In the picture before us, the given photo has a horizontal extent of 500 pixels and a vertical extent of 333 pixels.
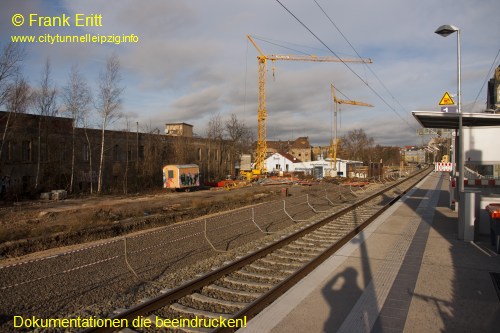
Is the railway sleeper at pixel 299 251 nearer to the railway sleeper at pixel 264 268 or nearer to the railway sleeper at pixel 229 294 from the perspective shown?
the railway sleeper at pixel 264 268

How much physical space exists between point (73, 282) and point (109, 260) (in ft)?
6.21

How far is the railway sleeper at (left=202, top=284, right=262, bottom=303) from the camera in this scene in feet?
21.7

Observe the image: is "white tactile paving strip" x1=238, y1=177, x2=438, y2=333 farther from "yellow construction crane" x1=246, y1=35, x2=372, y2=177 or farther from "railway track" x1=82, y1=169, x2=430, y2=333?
"yellow construction crane" x1=246, y1=35, x2=372, y2=177

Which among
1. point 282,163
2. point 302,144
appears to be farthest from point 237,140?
point 302,144

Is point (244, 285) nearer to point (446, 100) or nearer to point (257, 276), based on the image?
point (257, 276)

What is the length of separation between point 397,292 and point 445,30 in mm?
10457

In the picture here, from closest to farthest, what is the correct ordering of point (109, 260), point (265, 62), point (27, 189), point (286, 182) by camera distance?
point (109, 260) < point (27, 189) < point (286, 182) < point (265, 62)

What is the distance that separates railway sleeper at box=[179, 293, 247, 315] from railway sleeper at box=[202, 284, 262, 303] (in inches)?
7.8

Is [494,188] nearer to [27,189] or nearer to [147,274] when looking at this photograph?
[147,274]

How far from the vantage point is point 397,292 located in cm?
639

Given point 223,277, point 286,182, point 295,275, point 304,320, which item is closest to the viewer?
point 304,320

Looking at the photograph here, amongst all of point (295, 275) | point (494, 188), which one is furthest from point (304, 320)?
point (494, 188)

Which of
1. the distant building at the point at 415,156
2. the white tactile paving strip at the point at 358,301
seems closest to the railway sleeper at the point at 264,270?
the white tactile paving strip at the point at 358,301

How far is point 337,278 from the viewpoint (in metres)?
7.24
